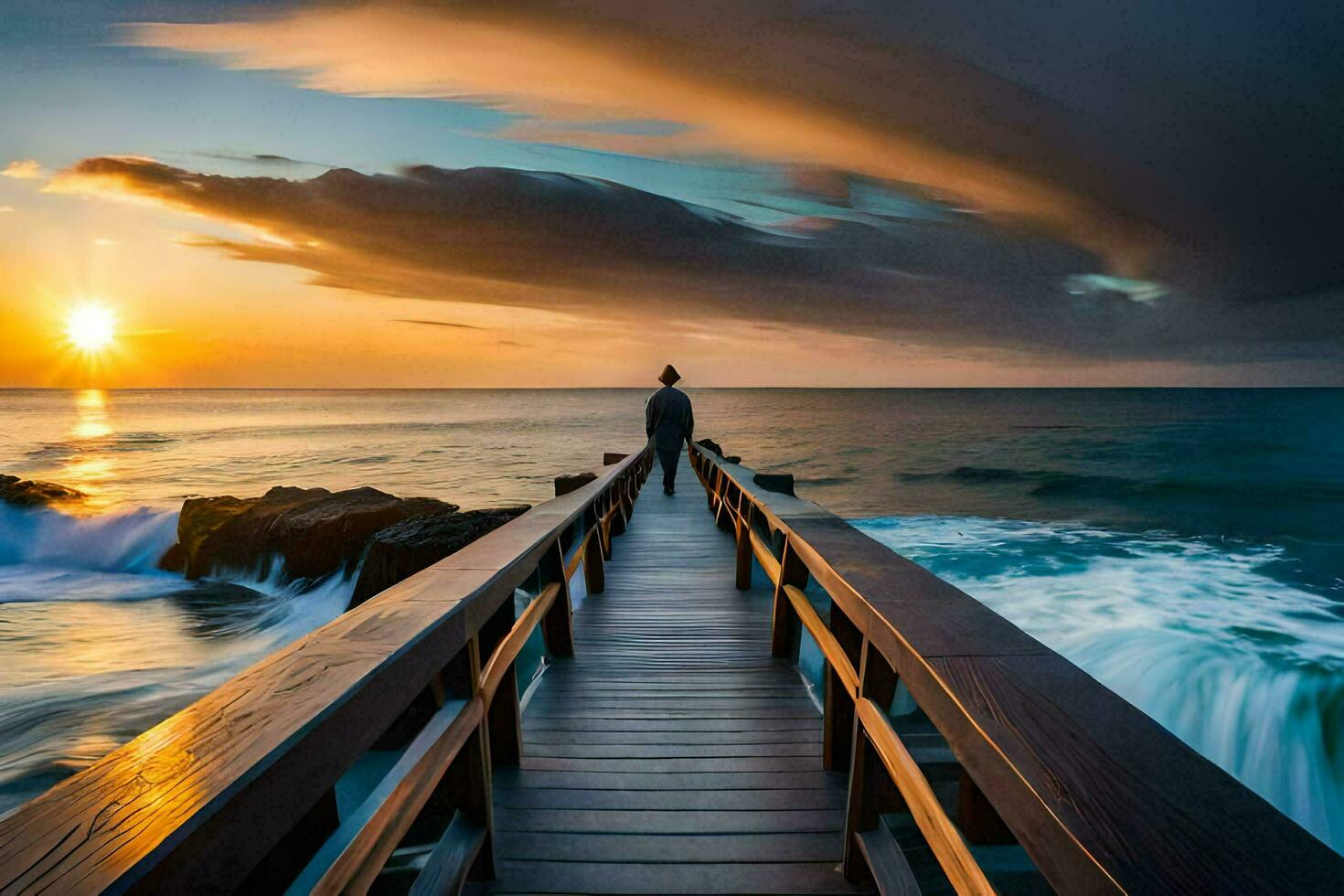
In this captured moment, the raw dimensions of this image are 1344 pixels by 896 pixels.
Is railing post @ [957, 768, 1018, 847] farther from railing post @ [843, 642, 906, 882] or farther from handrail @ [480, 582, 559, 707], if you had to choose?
handrail @ [480, 582, 559, 707]

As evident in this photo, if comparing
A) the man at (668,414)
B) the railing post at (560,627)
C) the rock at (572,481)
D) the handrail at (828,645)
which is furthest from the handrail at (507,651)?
the man at (668,414)

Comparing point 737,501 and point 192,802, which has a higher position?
point 192,802

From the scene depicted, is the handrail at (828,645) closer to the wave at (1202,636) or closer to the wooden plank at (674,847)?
the wooden plank at (674,847)

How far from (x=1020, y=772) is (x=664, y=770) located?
196 centimetres

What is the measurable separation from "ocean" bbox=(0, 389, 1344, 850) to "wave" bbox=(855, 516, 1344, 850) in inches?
1.8

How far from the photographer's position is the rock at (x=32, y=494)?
18.6 m

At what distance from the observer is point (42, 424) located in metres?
80.0

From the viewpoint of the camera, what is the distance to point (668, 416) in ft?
33.1

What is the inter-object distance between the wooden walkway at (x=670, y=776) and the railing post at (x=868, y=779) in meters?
0.14

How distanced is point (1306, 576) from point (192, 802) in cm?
2163

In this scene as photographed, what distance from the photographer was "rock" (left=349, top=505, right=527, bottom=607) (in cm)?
640

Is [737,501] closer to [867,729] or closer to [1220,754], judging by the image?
[867,729]

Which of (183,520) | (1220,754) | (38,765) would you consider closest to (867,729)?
(1220,754)

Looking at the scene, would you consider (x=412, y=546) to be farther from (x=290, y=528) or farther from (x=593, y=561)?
(x=290, y=528)
